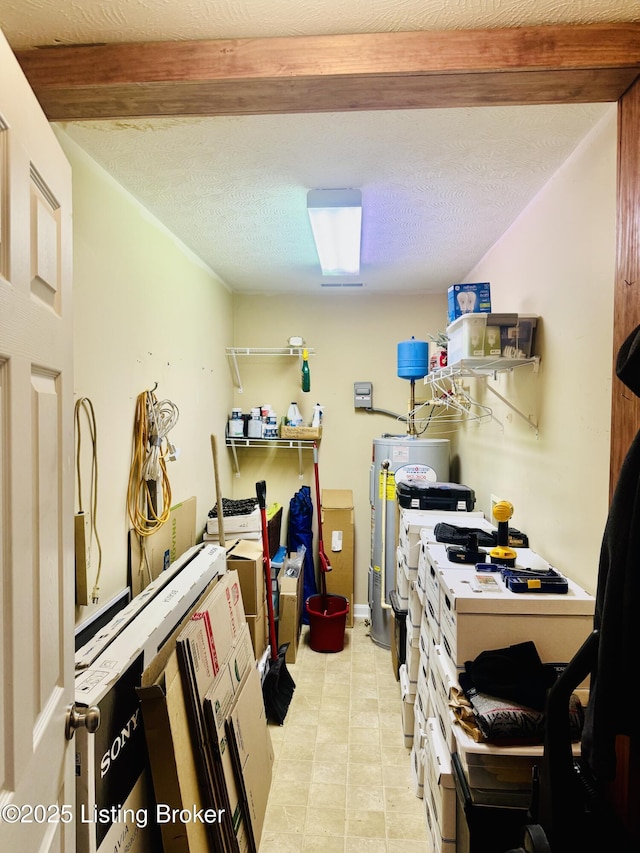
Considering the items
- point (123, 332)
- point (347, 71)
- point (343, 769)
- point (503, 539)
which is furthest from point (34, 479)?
point (343, 769)

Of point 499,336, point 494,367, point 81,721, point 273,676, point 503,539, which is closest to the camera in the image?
point 81,721

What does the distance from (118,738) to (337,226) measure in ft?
7.07

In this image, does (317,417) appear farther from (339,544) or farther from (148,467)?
(148,467)

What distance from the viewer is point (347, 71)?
1.07 m

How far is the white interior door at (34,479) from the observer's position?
69cm

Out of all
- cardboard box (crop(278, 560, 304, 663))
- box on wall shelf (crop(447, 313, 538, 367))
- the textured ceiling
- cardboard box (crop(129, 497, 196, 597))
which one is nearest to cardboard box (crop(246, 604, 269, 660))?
cardboard box (crop(278, 560, 304, 663))

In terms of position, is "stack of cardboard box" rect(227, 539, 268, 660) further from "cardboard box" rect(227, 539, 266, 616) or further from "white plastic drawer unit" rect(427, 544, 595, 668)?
"white plastic drawer unit" rect(427, 544, 595, 668)

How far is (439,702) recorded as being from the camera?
1593 mm

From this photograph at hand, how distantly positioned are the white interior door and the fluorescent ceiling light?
1.19 meters

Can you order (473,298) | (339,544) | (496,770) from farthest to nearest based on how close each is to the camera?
1. (339,544)
2. (473,298)
3. (496,770)

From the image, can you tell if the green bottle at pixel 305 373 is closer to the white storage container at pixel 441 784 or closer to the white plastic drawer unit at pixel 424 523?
the white plastic drawer unit at pixel 424 523

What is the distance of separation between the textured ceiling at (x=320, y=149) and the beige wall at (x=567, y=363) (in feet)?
0.48

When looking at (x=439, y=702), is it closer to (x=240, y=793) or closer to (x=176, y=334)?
(x=240, y=793)

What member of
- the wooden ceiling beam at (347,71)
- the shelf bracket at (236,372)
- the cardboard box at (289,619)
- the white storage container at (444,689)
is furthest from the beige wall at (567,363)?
the shelf bracket at (236,372)
